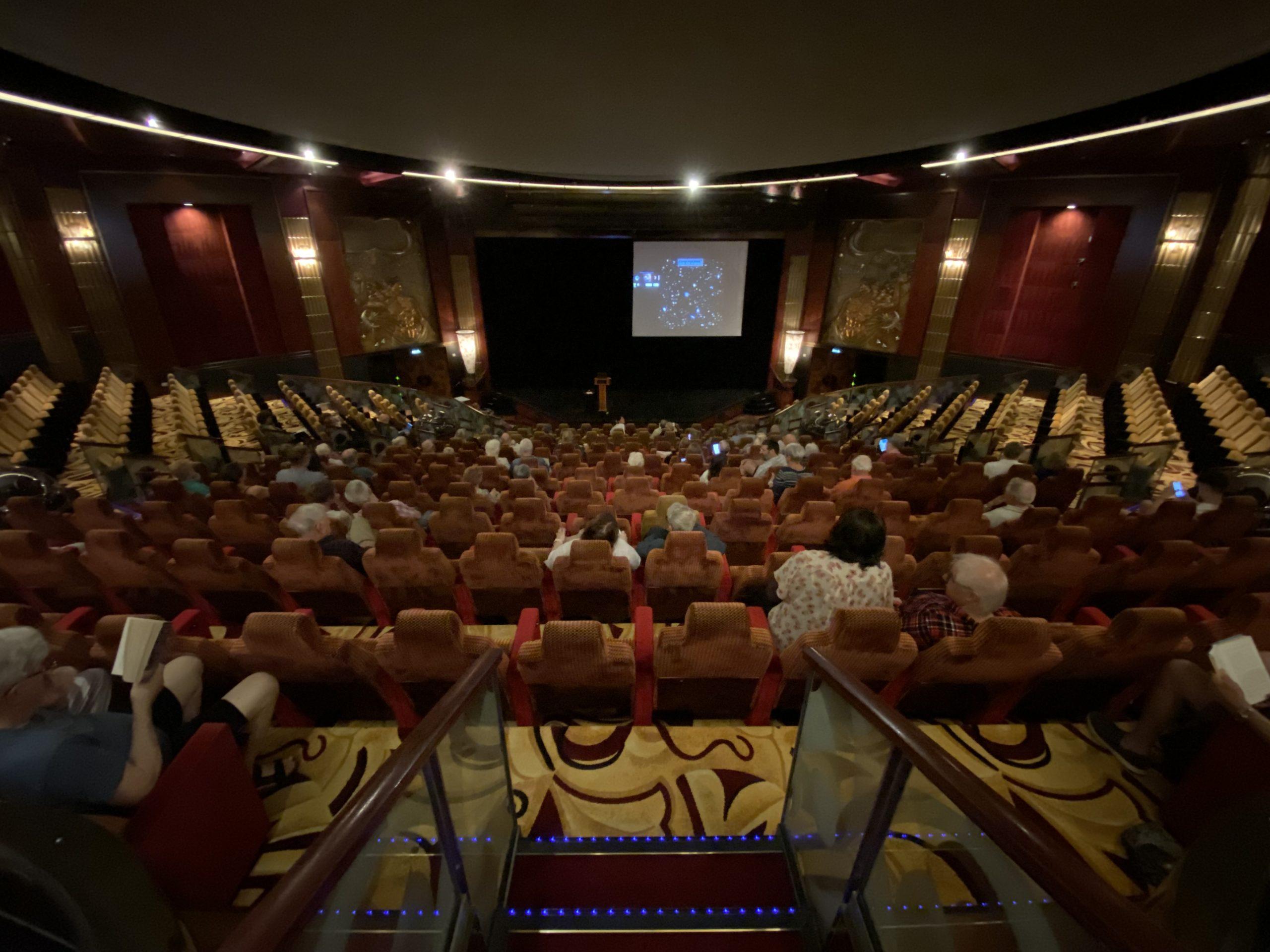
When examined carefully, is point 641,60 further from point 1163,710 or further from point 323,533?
point 1163,710

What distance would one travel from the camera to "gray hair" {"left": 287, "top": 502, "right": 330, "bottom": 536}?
12.1ft

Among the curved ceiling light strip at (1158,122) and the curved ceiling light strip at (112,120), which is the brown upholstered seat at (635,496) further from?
the curved ceiling light strip at (112,120)

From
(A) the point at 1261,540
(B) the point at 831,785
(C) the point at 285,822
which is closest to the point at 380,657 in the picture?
(C) the point at 285,822

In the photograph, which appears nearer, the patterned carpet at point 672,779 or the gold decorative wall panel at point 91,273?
the patterned carpet at point 672,779

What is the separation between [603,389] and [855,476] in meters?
10.2

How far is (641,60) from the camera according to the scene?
272 centimetres

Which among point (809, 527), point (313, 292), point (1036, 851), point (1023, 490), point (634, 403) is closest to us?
point (1036, 851)

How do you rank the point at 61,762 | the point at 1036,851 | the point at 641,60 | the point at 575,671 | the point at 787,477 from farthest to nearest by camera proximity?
the point at 787,477 → the point at 641,60 → the point at 575,671 → the point at 61,762 → the point at 1036,851

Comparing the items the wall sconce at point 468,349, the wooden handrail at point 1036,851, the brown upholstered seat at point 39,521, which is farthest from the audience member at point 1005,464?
the wall sconce at point 468,349

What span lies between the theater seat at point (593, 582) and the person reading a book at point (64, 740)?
5.76ft

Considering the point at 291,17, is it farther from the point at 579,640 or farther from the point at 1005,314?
the point at 1005,314

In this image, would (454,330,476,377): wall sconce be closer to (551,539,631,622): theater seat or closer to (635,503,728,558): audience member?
(635,503,728,558): audience member

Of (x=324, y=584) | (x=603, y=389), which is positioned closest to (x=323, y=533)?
(x=324, y=584)

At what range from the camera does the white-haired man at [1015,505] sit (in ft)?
13.1
